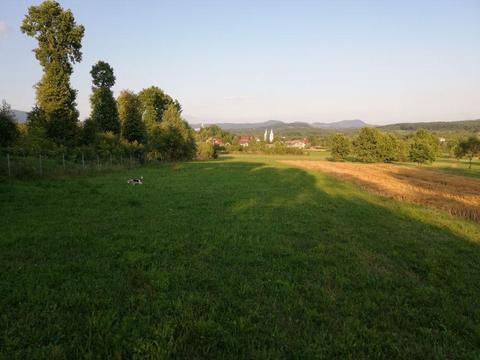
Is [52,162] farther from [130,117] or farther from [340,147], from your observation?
[340,147]

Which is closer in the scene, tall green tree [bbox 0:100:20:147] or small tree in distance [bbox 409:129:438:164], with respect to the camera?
tall green tree [bbox 0:100:20:147]

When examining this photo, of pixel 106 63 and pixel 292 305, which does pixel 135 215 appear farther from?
pixel 106 63

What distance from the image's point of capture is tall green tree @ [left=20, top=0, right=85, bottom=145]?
3109 centimetres

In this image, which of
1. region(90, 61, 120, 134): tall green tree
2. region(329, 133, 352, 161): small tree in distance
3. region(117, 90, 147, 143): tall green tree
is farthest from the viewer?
region(329, 133, 352, 161): small tree in distance

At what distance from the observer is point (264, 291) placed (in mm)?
5930

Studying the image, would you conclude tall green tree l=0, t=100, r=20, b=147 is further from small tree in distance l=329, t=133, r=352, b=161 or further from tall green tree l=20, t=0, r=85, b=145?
small tree in distance l=329, t=133, r=352, b=161

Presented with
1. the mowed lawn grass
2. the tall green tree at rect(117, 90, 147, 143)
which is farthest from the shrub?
the mowed lawn grass

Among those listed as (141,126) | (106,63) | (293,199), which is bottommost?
(293,199)

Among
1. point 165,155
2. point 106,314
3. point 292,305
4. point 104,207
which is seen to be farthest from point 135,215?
point 165,155

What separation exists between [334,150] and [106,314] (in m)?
88.7

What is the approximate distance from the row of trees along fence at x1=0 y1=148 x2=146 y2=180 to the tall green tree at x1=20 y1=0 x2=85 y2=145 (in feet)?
11.5

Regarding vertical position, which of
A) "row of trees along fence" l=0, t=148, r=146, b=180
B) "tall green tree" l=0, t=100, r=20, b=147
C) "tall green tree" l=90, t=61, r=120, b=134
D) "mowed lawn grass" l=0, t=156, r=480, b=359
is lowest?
"mowed lawn grass" l=0, t=156, r=480, b=359

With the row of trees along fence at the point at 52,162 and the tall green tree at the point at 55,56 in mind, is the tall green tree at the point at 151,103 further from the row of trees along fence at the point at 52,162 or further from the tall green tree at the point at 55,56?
the tall green tree at the point at 55,56

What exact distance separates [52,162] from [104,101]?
19.3 metres
